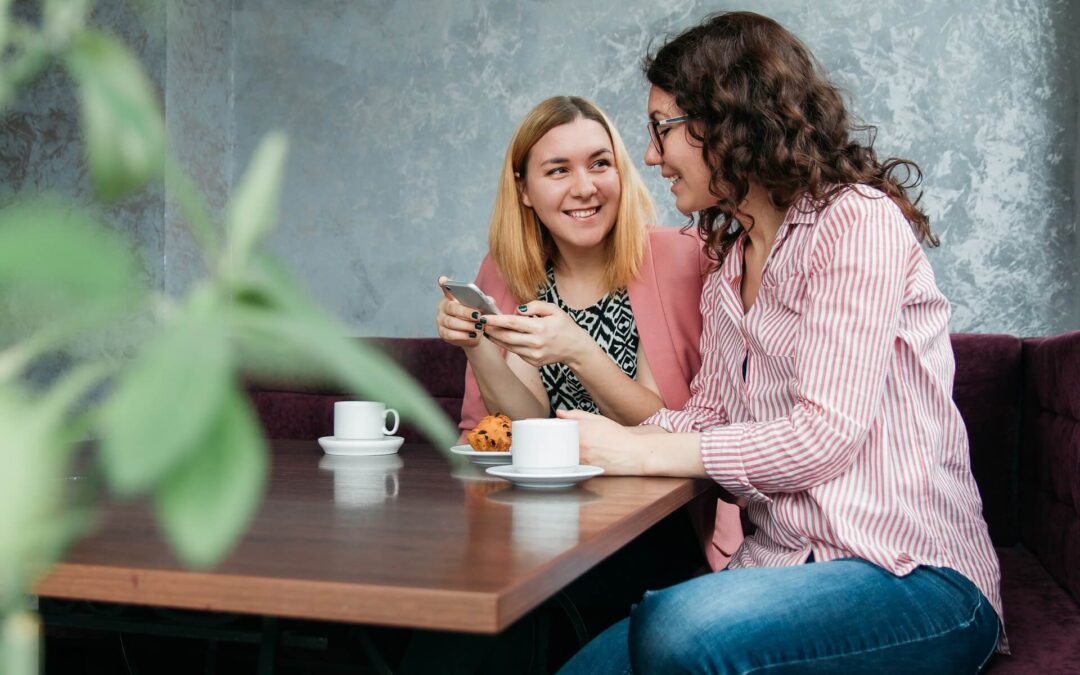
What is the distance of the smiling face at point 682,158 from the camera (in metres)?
1.61

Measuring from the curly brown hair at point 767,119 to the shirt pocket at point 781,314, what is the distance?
0.11 m

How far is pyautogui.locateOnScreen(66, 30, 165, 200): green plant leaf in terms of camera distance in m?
0.22

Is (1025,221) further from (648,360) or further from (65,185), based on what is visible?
(65,185)

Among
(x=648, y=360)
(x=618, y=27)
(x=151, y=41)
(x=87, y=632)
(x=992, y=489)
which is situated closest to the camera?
(x=648, y=360)

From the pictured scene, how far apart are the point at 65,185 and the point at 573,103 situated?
Result: 1909mm

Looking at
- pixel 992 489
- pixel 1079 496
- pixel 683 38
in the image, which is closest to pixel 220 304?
pixel 683 38

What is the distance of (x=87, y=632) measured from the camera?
2344mm

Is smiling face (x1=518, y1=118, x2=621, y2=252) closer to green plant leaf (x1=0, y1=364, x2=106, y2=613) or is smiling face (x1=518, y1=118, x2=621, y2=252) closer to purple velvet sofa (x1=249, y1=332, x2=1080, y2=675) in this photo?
purple velvet sofa (x1=249, y1=332, x2=1080, y2=675)

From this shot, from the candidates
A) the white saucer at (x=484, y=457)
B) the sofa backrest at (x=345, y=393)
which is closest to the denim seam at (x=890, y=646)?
the white saucer at (x=484, y=457)

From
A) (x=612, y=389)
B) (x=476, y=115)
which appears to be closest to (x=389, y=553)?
(x=612, y=389)

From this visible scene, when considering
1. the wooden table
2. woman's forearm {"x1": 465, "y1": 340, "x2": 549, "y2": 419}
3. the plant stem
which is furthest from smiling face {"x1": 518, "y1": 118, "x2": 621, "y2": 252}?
the plant stem

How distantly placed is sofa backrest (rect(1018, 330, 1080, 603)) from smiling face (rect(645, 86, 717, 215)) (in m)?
0.64

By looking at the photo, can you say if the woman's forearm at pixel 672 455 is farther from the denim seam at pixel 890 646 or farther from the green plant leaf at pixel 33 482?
the green plant leaf at pixel 33 482

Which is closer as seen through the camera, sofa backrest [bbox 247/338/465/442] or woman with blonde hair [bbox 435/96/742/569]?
woman with blonde hair [bbox 435/96/742/569]
